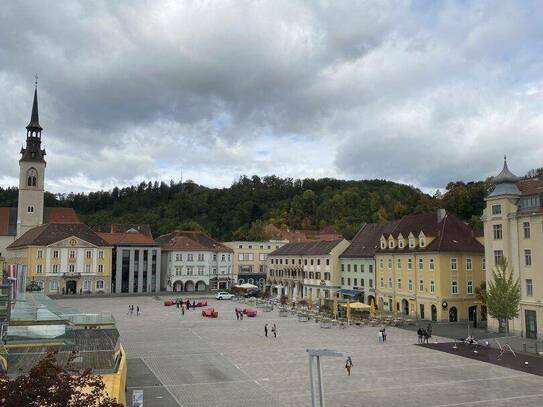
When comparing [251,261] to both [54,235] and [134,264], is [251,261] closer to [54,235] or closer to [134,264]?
[134,264]

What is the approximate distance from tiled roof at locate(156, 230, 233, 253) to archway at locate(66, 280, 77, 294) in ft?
53.2

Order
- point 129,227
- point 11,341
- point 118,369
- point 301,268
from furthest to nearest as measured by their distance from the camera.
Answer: point 129,227
point 301,268
point 11,341
point 118,369

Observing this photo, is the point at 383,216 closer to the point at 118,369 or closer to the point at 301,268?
the point at 301,268

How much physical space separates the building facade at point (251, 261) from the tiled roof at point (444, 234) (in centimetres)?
4178

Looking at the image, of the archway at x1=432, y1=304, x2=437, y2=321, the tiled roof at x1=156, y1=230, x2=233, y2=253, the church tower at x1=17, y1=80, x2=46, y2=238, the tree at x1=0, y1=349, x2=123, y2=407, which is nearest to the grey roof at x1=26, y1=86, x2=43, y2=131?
the church tower at x1=17, y1=80, x2=46, y2=238

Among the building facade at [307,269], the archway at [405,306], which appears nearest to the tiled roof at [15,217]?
the building facade at [307,269]

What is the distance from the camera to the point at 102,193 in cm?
19950

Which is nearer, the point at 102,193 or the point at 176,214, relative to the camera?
the point at 176,214

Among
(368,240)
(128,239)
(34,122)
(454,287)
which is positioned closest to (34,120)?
(34,122)

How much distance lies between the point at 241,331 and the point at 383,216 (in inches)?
3475

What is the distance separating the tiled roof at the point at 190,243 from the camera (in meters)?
93.3

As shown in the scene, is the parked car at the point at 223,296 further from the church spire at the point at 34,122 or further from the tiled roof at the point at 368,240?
the church spire at the point at 34,122

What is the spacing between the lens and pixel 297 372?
2762cm

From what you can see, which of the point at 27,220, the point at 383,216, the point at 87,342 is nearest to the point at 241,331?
the point at 87,342
